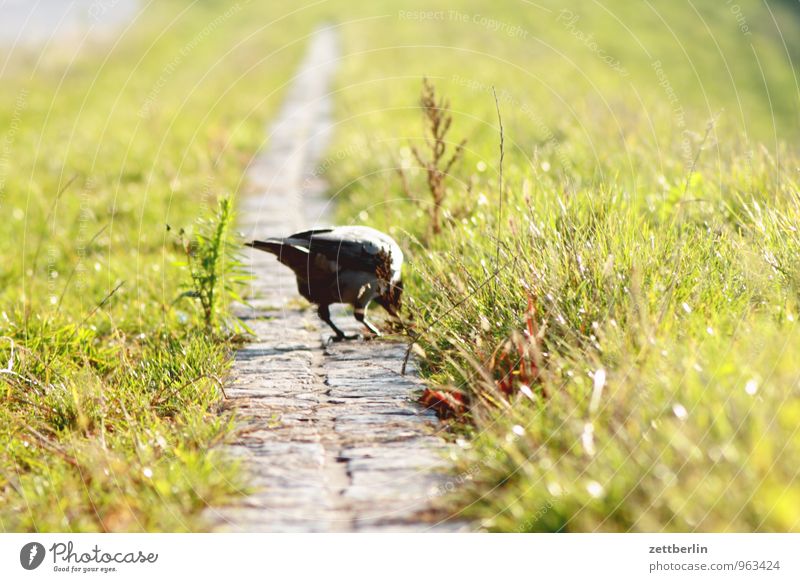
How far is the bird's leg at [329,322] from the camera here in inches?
200

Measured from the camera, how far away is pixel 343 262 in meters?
4.82

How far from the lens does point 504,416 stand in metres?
3.50

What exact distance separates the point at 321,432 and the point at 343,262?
4.27 ft

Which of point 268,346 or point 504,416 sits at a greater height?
point 504,416

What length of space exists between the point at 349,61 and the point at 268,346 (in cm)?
1731

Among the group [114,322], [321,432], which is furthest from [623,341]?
[114,322]

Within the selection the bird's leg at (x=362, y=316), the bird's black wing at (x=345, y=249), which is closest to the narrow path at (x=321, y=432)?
the bird's leg at (x=362, y=316)

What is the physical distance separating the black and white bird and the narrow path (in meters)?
0.33

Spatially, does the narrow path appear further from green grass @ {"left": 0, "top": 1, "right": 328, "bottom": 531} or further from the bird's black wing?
the bird's black wing
